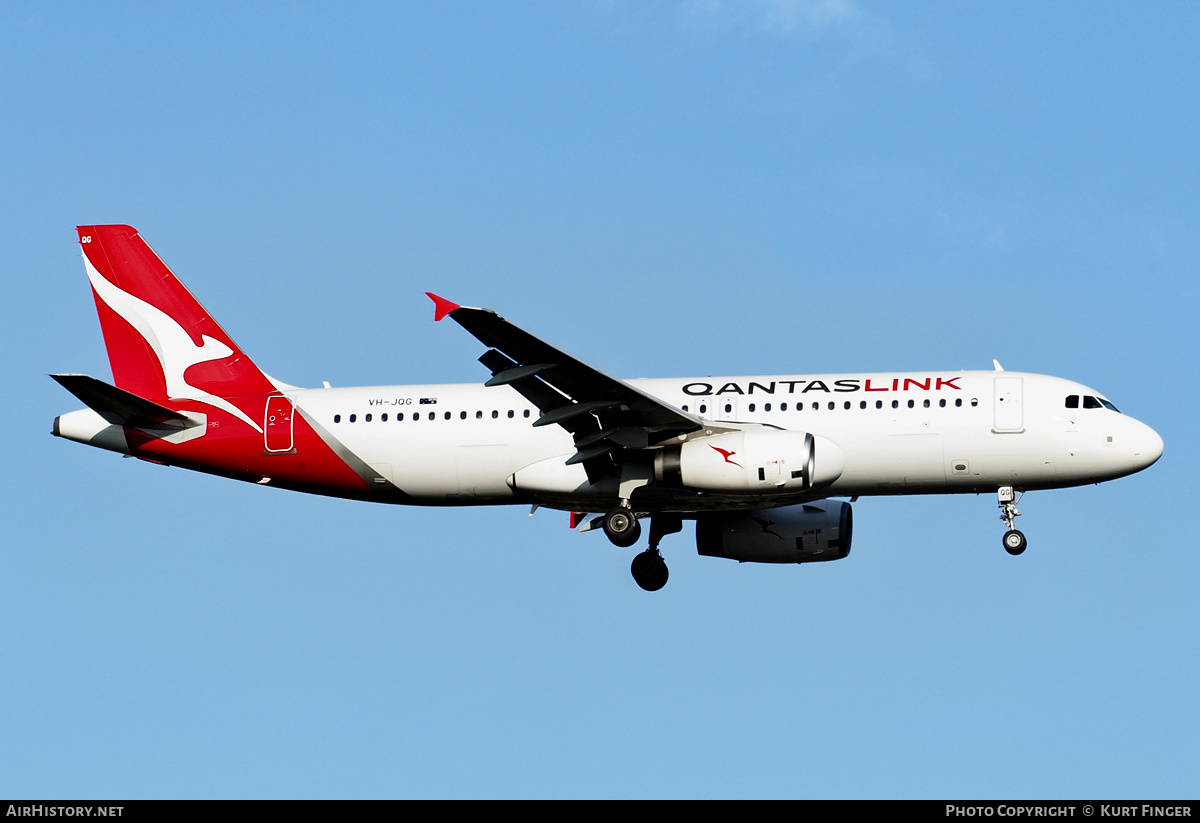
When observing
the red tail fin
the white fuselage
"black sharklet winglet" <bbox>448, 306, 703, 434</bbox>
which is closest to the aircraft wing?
"black sharklet winglet" <bbox>448, 306, 703, 434</bbox>

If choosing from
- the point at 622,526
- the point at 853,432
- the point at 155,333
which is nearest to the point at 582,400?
the point at 622,526

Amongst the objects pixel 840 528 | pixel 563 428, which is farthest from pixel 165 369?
pixel 840 528

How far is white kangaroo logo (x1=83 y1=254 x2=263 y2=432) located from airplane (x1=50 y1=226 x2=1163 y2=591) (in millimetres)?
53

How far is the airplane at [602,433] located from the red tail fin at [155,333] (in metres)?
0.05

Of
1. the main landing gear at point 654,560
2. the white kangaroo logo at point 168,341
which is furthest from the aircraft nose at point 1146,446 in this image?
the white kangaroo logo at point 168,341

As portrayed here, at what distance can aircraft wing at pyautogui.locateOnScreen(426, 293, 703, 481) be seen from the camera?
3538 centimetres

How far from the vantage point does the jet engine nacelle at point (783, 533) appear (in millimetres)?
42875

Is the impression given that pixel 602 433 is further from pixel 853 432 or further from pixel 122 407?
pixel 122 407

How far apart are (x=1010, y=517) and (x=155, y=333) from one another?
22145mm

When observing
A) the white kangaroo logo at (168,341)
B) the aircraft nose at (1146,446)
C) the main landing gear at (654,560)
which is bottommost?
the main landing gear at (654,560)

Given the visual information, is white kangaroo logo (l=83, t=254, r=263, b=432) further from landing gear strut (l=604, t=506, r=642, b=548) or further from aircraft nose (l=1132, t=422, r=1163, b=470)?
aircraft nose (l=1132, t=422, r=1163, b=470)

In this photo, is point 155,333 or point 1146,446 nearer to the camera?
point 1146,446

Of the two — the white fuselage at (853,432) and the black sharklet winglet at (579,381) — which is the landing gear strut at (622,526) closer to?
the white fuselage at (853,432)

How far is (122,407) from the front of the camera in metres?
40.9
